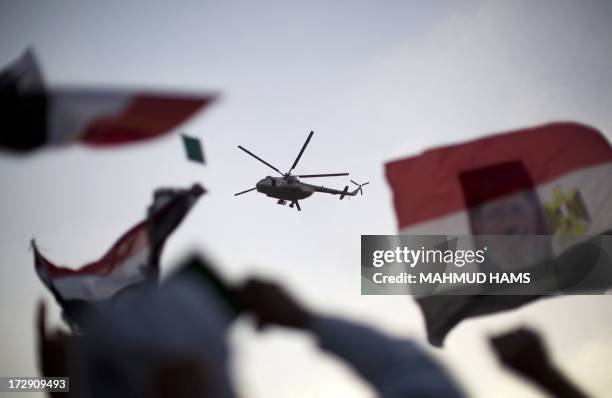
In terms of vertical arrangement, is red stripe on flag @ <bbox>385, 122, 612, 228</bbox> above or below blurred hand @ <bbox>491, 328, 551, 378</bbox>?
above

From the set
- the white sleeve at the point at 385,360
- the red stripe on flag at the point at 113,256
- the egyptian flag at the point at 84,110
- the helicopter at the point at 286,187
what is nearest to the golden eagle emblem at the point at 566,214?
the egyptian flag at the point at 84,110

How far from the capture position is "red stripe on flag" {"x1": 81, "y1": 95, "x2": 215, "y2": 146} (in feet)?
11.8

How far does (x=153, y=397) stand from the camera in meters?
1.16

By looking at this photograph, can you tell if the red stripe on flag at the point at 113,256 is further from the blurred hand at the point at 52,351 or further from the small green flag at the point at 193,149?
the blurred hand at the point at 52,351

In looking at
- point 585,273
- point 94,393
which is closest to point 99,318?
point 94,393

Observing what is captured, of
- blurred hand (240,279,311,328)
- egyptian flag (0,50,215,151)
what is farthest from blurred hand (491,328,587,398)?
egyptian flag (0,50,215,151)

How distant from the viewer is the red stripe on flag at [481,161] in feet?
17.9

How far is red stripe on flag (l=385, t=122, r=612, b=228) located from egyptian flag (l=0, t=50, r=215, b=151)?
8.52 ft

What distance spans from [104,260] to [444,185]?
4026 mm

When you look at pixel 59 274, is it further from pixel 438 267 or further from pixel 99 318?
pixel 99 318

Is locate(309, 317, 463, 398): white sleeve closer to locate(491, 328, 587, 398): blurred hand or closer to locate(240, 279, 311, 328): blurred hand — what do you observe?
locate(240, 279, 311, 328): blurred hand

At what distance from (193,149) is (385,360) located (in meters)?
3.99

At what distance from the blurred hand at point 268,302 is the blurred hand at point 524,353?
0.77 metres

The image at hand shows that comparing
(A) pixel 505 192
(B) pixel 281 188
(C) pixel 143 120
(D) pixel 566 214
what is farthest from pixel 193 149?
(B) pixel 281 188
